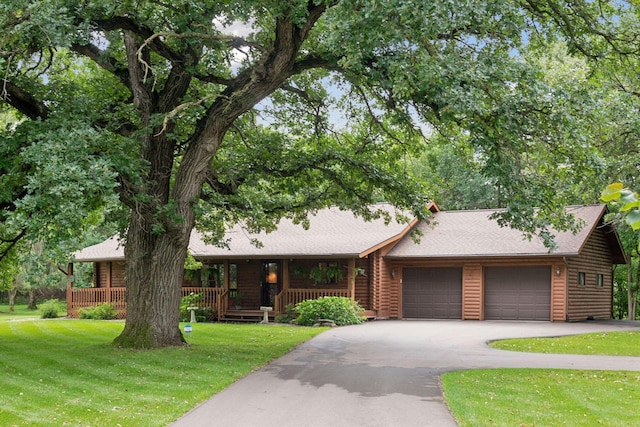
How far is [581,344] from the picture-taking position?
16.9m

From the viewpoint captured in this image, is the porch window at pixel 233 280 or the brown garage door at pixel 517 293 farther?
the porch window at pixel 233 280

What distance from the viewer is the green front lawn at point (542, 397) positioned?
8531mm

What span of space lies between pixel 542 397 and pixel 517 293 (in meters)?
15.6

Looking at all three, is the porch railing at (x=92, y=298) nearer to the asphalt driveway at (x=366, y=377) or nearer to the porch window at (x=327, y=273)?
the porch window at (x=327, y=273)

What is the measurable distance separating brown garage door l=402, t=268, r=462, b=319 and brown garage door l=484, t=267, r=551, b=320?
114 centimetres

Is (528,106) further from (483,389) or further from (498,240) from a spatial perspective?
(498,240)

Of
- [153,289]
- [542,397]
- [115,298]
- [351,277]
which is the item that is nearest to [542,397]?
[542,397]

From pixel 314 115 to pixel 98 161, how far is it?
791 centimetres

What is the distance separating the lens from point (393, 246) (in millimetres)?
26422

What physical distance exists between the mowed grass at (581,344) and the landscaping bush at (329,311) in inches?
253

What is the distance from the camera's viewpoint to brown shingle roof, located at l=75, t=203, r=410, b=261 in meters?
24.4

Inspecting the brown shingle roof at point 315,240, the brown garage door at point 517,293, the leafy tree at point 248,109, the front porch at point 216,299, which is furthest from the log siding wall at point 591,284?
the leafy tree at point 248,109

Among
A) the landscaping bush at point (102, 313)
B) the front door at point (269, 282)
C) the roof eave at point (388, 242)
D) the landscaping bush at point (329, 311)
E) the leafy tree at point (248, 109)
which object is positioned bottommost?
the landscaping bush at point (102, 313)

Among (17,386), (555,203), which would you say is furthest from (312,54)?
(17,386)
